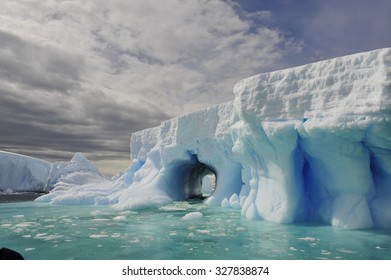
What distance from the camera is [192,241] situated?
6.82m

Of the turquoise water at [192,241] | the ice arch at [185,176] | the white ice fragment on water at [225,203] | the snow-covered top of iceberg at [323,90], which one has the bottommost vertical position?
the turquoise water at [192,241]

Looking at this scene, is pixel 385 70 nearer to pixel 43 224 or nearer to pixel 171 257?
pixel 171 257

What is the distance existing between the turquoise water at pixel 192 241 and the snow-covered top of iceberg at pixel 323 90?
2.90m

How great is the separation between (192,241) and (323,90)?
16.3 feet

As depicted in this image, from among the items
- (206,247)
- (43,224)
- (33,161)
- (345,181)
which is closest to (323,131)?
(345,181)

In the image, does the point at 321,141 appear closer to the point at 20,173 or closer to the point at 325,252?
the point at 325,252

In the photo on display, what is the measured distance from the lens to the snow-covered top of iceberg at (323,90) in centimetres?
715

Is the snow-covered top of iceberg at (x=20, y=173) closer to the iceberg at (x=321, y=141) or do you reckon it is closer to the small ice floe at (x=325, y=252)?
the iceberg at (x=321, y=141)

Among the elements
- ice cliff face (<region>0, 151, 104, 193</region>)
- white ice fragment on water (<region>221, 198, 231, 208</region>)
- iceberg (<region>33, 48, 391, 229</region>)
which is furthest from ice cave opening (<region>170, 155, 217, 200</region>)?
ice cliff face (<region>0, 151, 104, 193</region>)

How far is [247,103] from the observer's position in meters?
9.46

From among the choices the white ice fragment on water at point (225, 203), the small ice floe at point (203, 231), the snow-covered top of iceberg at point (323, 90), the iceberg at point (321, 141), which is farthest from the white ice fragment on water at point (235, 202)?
the small ice floe at point (203, 231)

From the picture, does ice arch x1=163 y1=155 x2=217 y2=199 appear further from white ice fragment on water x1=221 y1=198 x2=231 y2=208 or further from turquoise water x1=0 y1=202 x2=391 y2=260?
turquoise water x1=0 y1=202 x2=391 y2=260

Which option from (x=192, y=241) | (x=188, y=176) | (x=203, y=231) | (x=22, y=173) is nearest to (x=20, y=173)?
(x=22, y=173)

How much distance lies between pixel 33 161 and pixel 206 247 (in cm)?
3933
